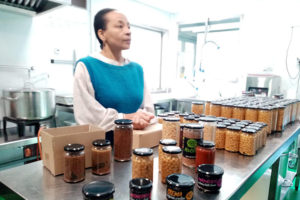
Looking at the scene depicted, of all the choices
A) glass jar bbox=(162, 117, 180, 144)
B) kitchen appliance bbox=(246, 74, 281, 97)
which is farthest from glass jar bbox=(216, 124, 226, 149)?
kitchen appliance bbox=(246, 74, 281, 97)

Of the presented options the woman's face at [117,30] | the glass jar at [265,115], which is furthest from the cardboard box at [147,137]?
the glass jar at [265,115]

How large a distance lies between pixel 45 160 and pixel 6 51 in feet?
5.92

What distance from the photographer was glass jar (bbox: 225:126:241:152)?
1042 mm

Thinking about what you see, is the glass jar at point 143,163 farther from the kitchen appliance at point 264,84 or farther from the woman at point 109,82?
the kitchen appliance at point 264,84

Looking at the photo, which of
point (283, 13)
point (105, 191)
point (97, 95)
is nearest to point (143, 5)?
point (283, 13)

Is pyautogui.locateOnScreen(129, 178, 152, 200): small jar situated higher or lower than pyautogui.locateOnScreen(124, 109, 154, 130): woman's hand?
lower

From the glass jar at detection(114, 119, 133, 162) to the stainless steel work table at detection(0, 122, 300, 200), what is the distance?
0.03 meters

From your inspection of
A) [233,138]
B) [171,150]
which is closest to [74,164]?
[171,150]

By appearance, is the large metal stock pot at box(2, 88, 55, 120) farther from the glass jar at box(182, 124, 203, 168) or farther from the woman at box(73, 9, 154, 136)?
the glass jar at box(182, 124, 203, 168)

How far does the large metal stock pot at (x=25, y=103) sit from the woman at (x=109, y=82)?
784 mm

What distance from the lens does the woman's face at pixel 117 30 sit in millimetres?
1270

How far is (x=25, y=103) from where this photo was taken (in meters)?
1.76

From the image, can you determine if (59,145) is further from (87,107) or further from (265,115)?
(265,115)

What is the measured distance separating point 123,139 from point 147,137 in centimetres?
15
